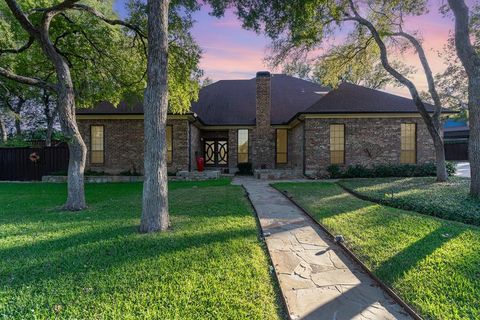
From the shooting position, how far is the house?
14.5 meters

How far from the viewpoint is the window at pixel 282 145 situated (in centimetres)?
1856

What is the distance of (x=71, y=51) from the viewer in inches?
454

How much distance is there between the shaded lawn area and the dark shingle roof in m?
10.2

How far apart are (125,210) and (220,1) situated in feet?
21.4

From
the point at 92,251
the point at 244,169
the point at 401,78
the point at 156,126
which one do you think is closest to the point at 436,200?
the point at 401,78

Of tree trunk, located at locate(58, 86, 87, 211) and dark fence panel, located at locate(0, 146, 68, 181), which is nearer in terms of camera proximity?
Result: tree trunk, located at locate(58, 86, 87, 211)

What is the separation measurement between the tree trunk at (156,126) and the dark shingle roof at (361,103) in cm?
1011

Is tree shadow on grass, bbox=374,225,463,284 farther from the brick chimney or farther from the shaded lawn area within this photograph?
the brick chimney

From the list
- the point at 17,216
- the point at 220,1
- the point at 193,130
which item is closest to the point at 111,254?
the point at 17,216

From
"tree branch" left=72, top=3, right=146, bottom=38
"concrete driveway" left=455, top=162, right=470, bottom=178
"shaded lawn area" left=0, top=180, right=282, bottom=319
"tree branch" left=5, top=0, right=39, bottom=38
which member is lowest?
"shaded lawn area" left=0, top=180, right=282, bottom=319

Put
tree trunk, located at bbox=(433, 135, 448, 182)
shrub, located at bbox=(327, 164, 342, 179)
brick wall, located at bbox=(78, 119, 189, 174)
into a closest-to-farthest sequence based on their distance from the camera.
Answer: tree trunk, located at bbox=(433, 135, 448, 182), shrub, located at bbox=(327, 164, 342, 179), brick wall, located at bbox=(78, 119, 189, 174)

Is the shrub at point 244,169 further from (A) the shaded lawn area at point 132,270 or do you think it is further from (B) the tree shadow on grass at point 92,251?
(B) the tree shadow on grass at point 92,251

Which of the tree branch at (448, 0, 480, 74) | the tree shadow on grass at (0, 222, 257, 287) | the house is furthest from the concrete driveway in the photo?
the tree shadow on grass at (0, 222, 257, 287)

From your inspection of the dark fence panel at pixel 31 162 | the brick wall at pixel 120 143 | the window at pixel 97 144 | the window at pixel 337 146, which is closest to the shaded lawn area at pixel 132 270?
the brick wall at pixel 120 143
